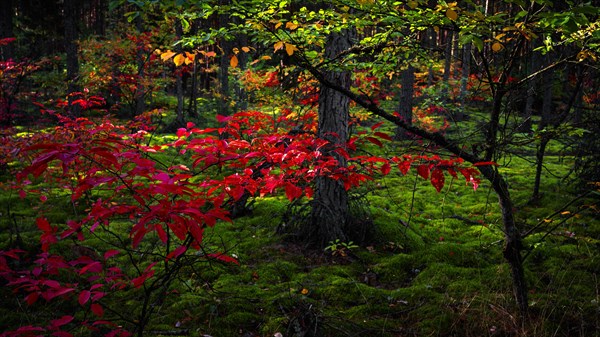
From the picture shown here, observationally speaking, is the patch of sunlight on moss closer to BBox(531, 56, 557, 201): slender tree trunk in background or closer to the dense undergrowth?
the dense undergrowth

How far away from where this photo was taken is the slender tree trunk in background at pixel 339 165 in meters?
5.07

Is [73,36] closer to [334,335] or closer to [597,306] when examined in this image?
[334,335]

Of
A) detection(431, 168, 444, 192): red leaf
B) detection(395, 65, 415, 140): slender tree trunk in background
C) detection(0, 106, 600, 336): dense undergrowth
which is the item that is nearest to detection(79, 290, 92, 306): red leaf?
detection(0, 106, 600, 336): dense undergrowth

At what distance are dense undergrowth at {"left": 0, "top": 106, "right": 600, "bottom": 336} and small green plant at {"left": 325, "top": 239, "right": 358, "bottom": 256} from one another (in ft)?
0.11

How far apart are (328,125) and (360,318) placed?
2579 mm

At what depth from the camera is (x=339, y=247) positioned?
208 inches

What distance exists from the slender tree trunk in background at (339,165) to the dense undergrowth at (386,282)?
0.99 feet

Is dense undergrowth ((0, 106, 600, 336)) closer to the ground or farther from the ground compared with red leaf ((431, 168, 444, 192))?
closer to the ground

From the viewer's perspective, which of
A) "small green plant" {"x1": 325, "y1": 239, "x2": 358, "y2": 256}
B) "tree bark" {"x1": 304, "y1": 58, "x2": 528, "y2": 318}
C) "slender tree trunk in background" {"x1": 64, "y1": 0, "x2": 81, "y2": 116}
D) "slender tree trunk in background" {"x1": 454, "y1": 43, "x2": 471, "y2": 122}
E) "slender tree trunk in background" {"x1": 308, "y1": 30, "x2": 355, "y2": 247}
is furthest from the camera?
"slender tree trunk in background" {"x1": 64, "y1": 0, "x2": 81, "y2": 116}

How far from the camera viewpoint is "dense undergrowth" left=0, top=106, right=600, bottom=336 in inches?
134

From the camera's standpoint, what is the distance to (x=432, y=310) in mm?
3672

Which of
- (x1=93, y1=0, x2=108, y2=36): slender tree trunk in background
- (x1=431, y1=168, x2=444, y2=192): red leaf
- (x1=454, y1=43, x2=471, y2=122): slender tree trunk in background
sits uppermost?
(x1=93, y1=0, x2=108, y2=36): slender tree trunk in background

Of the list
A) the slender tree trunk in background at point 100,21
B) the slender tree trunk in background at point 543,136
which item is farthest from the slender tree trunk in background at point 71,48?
the slender tree trunk in background at point 100,21

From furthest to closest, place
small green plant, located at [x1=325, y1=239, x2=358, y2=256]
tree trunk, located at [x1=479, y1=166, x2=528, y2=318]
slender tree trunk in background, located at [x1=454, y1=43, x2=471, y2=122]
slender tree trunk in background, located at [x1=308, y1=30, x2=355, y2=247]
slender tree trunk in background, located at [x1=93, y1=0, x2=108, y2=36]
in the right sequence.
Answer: slender tree trunk in background, located at [x1=93, y1=0, x2=108, y2=36]
slender tree trunk in background, located at [x1=308, y1=30, x2=355, y2=247]
small green plant, located at [x1=325, y1=239, x2=358, y2=256]
slender tree trunk in background, located at [x1=454, y1=43, x2=471, y2=122]
tree trunk, located at [x1=479, y1=166, x2=528, y2=318]
